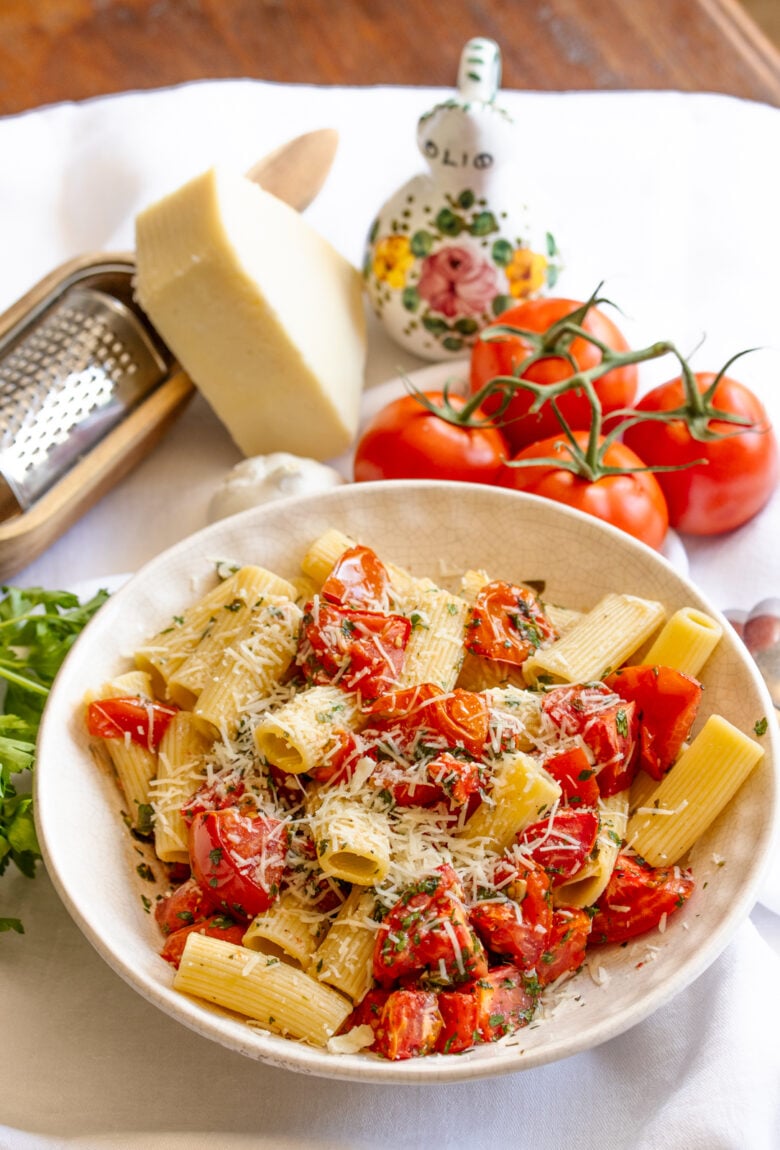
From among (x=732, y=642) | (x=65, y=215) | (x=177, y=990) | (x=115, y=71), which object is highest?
(x=115, y=71)

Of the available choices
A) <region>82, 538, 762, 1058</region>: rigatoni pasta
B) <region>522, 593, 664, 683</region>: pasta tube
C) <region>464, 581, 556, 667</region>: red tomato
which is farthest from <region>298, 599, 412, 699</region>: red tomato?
<region>522, 593, 664, 683</region>: pasta tube

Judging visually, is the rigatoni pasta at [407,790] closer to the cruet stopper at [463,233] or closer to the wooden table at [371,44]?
the cruet stopper at [463,233]

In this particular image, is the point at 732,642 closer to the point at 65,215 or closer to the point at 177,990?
the point at 177,990

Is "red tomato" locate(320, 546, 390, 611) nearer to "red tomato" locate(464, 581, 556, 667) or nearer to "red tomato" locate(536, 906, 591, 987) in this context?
"red tomato" locate(464, 581, 556, 667)

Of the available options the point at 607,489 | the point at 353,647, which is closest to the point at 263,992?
the point at 353,647

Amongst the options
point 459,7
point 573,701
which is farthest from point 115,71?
point 573,701

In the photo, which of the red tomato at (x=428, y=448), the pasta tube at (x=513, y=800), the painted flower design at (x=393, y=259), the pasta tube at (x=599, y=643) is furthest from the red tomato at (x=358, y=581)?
the painted flower design at (x=393, y=259)
